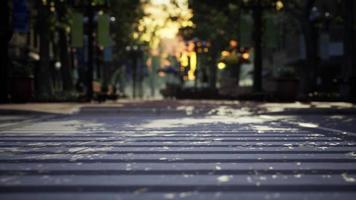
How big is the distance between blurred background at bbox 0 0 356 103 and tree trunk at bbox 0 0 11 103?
0.16 ft

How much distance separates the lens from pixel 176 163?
753 centimetres

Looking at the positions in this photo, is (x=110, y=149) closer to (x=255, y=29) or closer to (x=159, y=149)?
(x=159, y=149)

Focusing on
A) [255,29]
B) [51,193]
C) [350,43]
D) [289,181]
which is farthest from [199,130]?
[255,29]

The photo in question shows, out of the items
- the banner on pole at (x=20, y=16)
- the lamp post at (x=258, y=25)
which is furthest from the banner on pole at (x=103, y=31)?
the lamp post at (x=258, y=25)

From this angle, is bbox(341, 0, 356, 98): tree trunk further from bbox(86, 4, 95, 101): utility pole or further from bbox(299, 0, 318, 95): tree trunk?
bbox(86, 4, 95, 101): utility pole

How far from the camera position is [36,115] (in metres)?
19.0

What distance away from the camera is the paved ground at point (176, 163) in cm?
554

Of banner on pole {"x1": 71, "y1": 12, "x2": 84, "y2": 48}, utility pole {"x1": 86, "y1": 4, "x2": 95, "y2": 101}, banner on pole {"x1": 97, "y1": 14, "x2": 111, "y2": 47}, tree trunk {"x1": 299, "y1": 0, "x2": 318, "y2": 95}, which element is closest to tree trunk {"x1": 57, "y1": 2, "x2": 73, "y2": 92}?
banner on pole {"x1": 97, "y1": 14, "x2": 111, "y2": 47}

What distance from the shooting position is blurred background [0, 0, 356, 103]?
26.9 metres

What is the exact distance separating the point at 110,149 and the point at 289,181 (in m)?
3.91

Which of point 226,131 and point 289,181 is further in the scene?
point 226,131

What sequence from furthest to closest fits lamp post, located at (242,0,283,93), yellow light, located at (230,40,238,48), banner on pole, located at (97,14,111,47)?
yellow light, located at (230,40,238,48), lamp post, located at (242,0,283,93), banner on pole, located at (97,14,111,47)

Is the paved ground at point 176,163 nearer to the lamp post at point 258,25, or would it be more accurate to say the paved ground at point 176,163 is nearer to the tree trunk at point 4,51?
the tree trunk at point 4,51

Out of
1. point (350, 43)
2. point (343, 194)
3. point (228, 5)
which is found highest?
point (228, 5)
